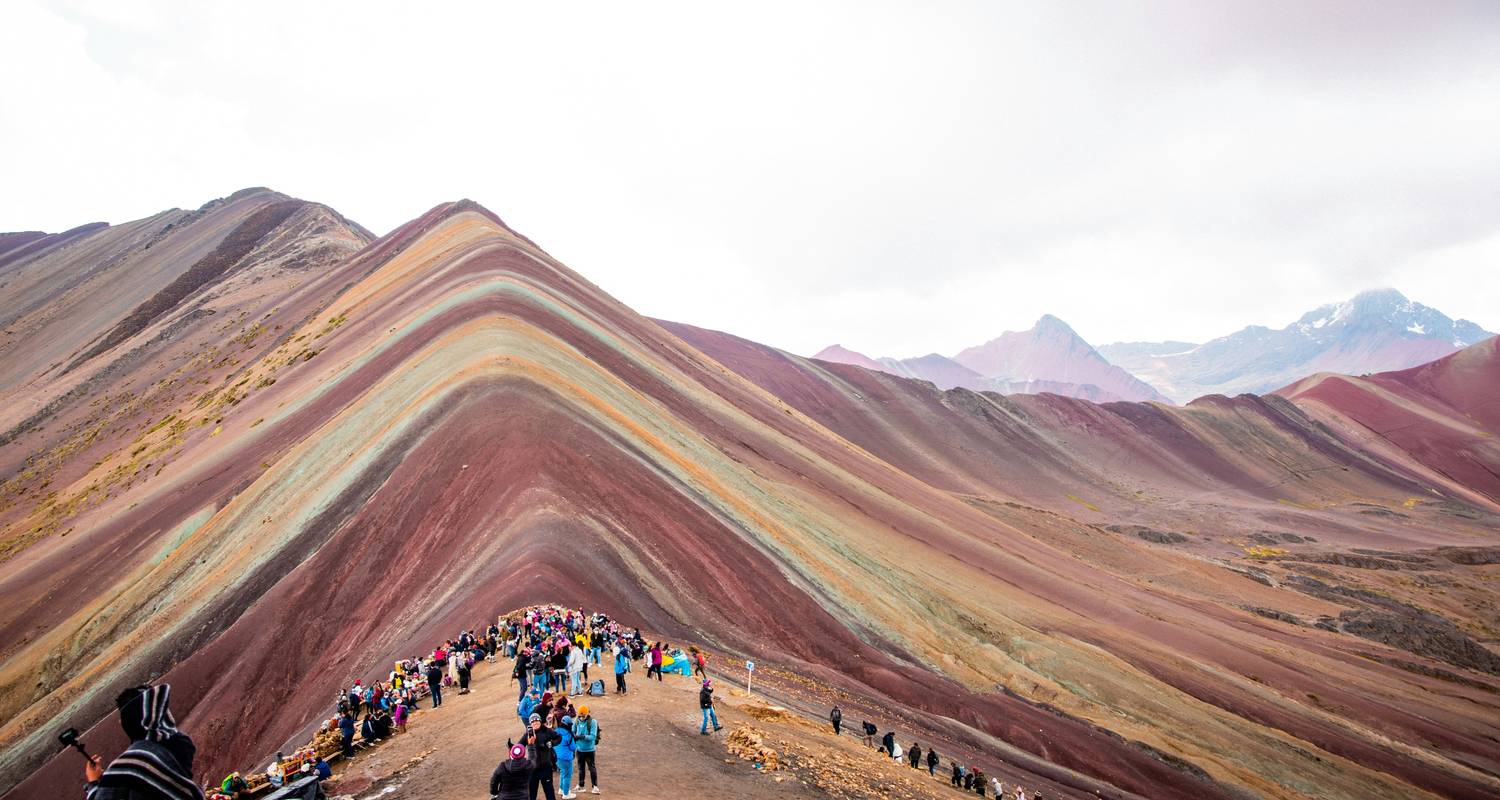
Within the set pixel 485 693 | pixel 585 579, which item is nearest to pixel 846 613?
pixel 585 579

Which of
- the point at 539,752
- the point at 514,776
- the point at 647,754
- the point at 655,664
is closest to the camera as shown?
the point at 514,776

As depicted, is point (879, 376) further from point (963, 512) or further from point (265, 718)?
point (265, 718)

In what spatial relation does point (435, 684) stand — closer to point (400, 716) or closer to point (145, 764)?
point (400, 716)

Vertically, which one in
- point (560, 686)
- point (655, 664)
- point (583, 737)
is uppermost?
point (583, 737)

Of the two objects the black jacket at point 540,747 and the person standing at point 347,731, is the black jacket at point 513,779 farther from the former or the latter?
the person standing at point 347,731

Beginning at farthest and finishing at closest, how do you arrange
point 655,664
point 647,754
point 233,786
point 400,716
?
point 655,664
point 400,716
point 647,754
point 233,786

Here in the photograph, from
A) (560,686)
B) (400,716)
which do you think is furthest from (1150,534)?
(400,716)

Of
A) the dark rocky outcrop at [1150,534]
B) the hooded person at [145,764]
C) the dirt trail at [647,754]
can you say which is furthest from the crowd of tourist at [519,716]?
the dark rocky outcrop at [1150,534]
